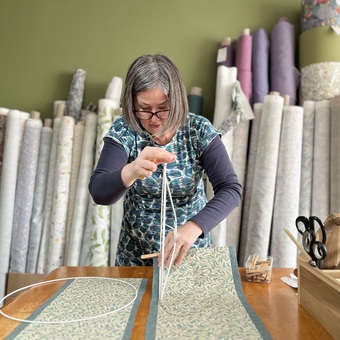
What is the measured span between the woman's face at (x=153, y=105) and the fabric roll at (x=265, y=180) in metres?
0.88

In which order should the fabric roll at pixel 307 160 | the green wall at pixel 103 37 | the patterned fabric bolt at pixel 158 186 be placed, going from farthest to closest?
the green wall at pixel 103 37 → the fabric roll at pixel 307 160 → the patterned fabric bolt at pixel 158 186

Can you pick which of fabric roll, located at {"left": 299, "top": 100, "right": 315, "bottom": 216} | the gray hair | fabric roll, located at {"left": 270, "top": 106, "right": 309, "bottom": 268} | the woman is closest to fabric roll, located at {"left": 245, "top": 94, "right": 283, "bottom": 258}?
fabric roll, located at {"left": 270, "top": 106, "right": 309, "bottom": 268}

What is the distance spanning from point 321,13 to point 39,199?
1829 millimetres

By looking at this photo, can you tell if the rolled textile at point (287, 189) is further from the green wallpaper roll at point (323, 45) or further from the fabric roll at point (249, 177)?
the green wallpaper roll at point (323, 45)

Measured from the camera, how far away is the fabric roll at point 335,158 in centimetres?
177

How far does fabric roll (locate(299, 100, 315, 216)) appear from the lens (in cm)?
188

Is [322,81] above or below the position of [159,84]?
above

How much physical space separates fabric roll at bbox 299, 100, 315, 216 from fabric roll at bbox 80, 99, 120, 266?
96cm

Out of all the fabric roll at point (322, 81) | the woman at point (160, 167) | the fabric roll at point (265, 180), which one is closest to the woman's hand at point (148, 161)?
the woman at point (160, 167)

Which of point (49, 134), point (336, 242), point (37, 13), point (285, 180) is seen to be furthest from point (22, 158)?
point (336, 242)

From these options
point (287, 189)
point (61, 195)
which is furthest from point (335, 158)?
point (61, 195)

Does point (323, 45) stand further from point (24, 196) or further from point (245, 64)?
point (24, 196)

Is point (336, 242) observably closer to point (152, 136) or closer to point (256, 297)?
point (256, 297)

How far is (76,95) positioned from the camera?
2.16 metres
